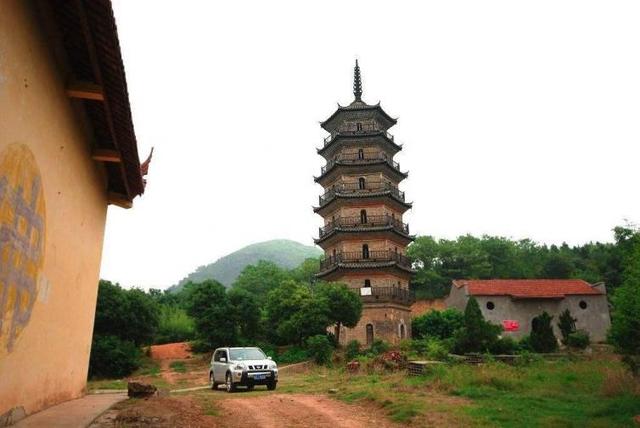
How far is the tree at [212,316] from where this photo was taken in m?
32.6

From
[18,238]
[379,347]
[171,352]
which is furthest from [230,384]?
[171,352]

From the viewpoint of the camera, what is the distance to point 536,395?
11.8 meters

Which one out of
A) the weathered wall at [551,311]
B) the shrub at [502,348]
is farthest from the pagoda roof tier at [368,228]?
the shrub at [502,348]

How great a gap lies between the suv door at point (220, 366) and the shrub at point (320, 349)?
10875 millimetres

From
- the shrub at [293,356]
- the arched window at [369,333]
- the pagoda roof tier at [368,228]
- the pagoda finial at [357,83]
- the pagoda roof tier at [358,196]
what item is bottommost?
the shrub at [293,356]

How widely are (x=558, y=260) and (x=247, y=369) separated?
53241 millimetres

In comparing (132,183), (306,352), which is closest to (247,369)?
(132,183)

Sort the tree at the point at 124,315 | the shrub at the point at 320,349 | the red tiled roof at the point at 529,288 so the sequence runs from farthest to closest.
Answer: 1. the red tiled roof at the point at 529,288
2. the tree at the point at 124,315
3. the shrub at the point at 320,349

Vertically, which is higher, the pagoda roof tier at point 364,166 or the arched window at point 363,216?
the pagoda roof tier at point 364,166

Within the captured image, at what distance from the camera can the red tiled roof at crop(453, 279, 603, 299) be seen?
126 ft

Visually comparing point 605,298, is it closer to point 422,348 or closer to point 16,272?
point 422,348

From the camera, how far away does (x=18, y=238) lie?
5.88 meters

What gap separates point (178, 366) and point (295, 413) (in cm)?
2266

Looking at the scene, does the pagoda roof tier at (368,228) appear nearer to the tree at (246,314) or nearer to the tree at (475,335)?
the tree at (246,314)
